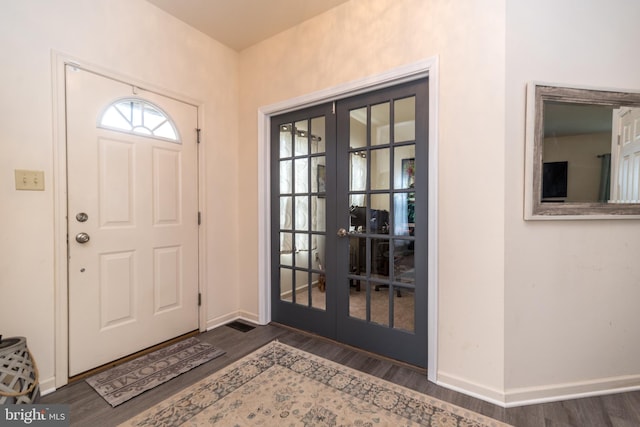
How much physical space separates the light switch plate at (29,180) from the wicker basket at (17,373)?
866 mm

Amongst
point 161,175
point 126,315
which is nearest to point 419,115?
point 161,175

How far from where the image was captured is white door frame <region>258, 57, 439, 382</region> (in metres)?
1.86

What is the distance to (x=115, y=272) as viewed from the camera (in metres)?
2.09

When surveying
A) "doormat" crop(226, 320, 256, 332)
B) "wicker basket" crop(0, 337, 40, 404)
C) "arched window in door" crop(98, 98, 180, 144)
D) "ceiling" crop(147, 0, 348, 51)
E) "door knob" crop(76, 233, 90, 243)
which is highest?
"ceiling" crop(147, 0, 348, 51)

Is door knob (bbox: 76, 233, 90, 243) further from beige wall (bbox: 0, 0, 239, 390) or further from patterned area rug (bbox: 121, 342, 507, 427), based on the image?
patterned area rug (bbox: 121, 342, 507, 427)

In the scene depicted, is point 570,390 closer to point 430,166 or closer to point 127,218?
point 430,166

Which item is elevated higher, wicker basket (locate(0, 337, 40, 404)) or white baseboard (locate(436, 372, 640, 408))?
wicker basket (locate(0, 337, 40, 404))

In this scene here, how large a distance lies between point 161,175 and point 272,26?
1.63 meters

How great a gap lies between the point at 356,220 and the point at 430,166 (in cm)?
71

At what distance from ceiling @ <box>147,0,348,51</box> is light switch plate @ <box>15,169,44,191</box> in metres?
1.56

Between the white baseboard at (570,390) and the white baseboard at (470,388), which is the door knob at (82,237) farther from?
the white baseboard at (570,390)


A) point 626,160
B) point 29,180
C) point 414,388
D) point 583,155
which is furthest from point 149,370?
point 626,160

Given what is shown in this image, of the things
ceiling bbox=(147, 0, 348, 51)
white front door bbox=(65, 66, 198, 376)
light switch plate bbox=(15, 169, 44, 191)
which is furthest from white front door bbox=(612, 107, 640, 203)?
light switch plate bbox=(15, 169, 44, 191)

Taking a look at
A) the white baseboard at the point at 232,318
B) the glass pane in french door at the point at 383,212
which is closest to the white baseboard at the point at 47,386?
the white baseboard at the point at 232,318
